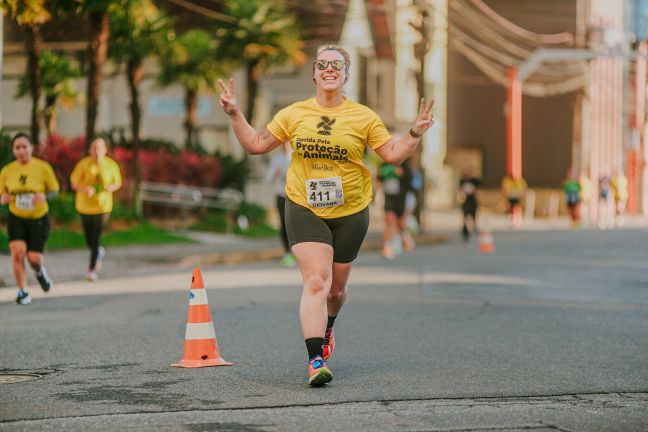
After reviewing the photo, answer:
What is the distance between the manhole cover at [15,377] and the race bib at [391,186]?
14.1 meters

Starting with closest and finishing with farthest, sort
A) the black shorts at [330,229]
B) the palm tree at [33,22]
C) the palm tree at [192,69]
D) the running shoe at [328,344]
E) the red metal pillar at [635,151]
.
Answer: the black shorts at [330,229], the running shoe at [328,344], the palm tree at [33,22], the palm tree at [192,69], the red metal pillar at [635,151]

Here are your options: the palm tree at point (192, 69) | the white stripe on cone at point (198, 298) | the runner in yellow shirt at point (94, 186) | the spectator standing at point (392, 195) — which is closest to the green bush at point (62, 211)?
the spectator standing at point (392, 195)

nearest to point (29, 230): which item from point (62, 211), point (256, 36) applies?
point (62, 211)

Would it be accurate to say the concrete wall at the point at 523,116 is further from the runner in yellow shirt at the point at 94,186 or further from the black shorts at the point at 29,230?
the black shorts at the point at 29,230

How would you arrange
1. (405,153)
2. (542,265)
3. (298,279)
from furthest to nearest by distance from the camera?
(542,265) < (298,279) < (405,153)

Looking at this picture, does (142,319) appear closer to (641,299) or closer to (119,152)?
(641,299)

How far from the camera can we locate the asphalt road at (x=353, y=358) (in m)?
6.39

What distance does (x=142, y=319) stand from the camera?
11422 millimetres

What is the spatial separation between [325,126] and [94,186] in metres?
8.04

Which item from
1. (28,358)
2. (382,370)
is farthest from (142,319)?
(382,370)

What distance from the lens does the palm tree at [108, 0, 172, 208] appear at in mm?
27609

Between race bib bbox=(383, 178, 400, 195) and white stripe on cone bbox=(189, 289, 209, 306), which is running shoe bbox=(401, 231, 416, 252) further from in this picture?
white stripe on cone bbox=(189, 289, 209, 306)

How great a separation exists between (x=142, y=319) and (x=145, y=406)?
4.83 metres

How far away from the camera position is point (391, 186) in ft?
70.9
